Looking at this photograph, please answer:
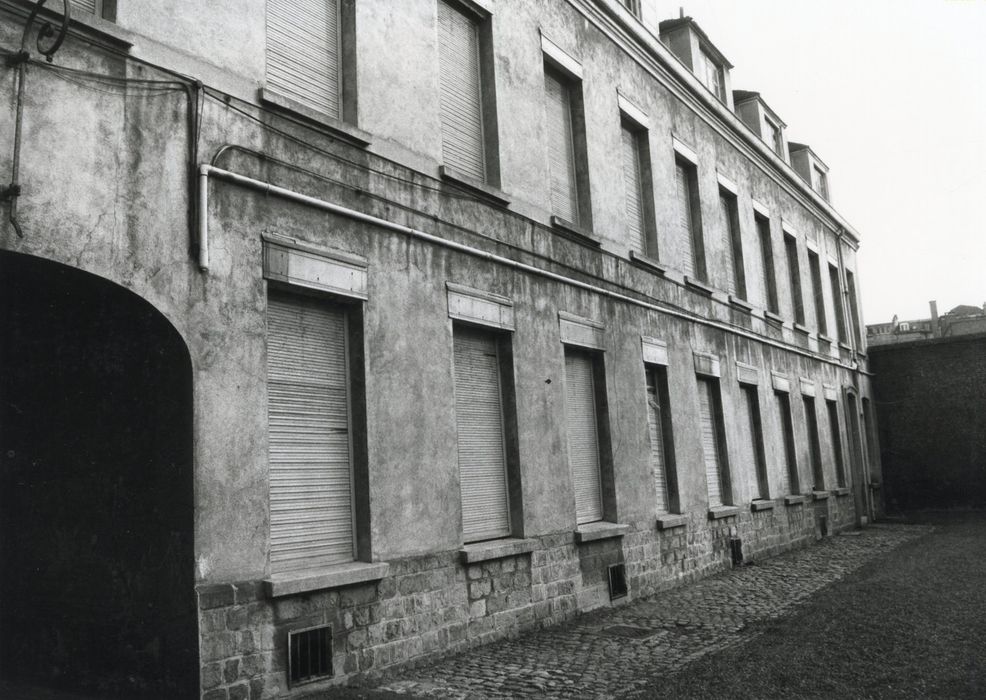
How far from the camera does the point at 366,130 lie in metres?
7.91

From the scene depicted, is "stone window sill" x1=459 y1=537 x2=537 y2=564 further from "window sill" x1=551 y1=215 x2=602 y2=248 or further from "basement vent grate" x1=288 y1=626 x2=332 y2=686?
"window sill" x1=551 y1=215 x2=602 y2=248

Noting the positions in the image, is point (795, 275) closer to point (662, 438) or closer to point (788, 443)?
point (788, 443)

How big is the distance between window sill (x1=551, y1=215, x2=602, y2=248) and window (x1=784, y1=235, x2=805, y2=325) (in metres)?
10.9

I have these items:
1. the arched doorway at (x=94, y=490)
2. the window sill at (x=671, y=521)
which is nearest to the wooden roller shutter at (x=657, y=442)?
the window sill at (x=671, y=521)

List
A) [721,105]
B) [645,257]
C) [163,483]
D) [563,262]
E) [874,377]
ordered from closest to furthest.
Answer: [163,483] < [563,262] < [645,257] < [721,105] < [874,377]

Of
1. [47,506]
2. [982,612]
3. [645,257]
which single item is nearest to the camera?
[47,506]

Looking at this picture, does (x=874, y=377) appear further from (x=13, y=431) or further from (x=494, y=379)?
(x=13, y=431)

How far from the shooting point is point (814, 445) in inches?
781

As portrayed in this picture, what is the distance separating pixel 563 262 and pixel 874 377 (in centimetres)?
1932

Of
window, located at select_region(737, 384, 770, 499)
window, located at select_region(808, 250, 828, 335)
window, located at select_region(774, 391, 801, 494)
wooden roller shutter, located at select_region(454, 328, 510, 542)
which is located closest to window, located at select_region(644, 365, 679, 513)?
window, located at select_region(737, 384, 770, 499)

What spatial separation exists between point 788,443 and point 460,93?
1205 cm

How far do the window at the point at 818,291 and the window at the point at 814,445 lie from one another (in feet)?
9.26

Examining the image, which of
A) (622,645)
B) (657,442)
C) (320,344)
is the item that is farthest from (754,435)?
(320,344)

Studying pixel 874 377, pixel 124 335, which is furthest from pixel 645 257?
pixel 874 377
